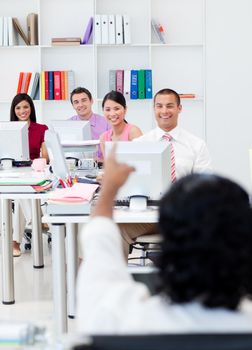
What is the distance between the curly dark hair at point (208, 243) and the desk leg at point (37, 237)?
12.6 feet

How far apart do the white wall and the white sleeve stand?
5.61 meters

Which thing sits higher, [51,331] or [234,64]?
[234,64]

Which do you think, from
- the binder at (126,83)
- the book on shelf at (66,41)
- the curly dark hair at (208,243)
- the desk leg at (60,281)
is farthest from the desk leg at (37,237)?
the curly dark hair at (208,243)

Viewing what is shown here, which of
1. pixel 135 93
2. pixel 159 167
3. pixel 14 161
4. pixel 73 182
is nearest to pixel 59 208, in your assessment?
pixel 159 167

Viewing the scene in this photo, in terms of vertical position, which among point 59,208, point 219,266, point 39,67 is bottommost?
point 59,208

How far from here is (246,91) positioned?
22.2 feet

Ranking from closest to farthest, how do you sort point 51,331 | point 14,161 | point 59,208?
1. point 51,331
2. point 59,208
3. point 14,161

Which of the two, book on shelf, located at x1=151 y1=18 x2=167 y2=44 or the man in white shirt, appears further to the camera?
book on shelf, located at x1=151 y1=18 x2=167 y2=44

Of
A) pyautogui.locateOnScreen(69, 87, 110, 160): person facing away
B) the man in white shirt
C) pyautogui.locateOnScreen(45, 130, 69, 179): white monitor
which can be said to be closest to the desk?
pyautogui.locateOnScreen(45, 130, 69, 179): white monitor

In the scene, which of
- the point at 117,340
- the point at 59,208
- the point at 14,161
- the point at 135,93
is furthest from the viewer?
the point at 135,93

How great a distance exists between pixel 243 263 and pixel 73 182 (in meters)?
2.90

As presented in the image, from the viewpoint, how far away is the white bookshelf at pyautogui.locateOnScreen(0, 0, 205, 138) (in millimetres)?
6859

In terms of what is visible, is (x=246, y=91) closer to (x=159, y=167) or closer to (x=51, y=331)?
(x=159, y=167)

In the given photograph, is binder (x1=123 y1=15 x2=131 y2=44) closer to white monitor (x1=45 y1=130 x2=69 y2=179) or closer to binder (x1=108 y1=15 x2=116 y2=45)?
binder (x1=108 y1=15 x2=116 y2=45)
